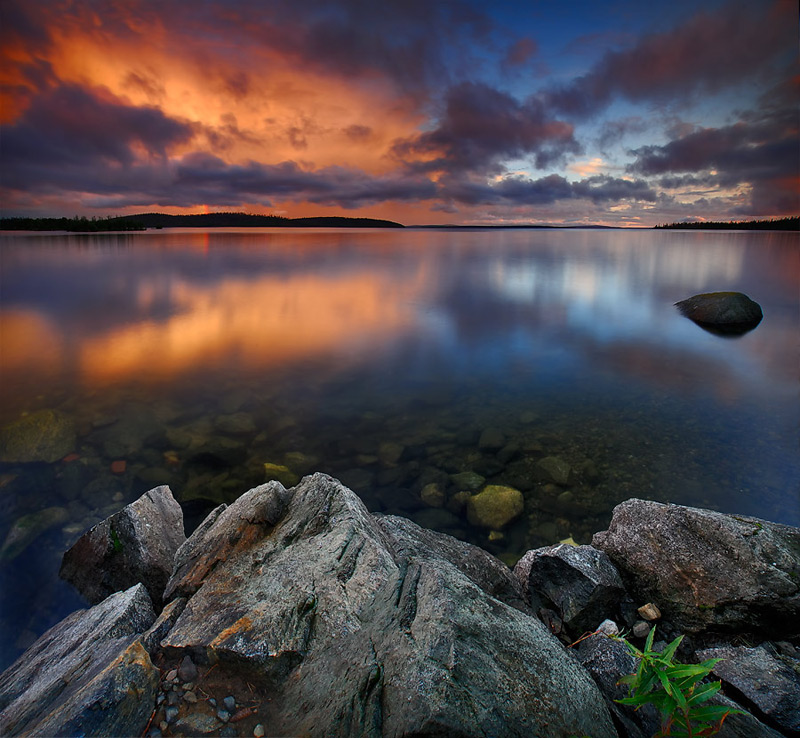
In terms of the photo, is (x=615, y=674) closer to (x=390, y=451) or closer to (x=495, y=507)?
(x=495, y=507)

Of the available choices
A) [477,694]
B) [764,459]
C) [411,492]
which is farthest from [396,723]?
[764,459]

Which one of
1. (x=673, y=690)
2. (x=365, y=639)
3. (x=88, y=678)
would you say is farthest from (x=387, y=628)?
(x=88, y=678)

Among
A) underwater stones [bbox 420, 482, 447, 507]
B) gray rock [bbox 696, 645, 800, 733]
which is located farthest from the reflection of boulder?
gray rock [bbox 696, 645, 800, 733]

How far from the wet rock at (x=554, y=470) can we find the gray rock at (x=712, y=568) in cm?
363

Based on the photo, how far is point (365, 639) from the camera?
11.7 ft

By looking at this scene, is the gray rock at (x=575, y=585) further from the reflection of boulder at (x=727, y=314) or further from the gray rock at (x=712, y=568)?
the reflection of boulder at (x=727, y=314)

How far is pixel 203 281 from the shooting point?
147 feet

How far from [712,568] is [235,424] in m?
11.8

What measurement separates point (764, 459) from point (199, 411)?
16.5 m

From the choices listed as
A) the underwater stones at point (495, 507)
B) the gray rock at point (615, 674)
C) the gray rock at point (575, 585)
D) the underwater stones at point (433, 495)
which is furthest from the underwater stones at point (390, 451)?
the gray rock at point (615, 674)

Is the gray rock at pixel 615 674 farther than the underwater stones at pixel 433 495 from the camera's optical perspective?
No

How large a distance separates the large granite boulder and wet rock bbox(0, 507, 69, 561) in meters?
5.38

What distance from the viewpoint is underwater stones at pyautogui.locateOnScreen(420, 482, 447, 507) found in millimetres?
9375

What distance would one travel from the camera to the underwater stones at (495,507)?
8.66 m
